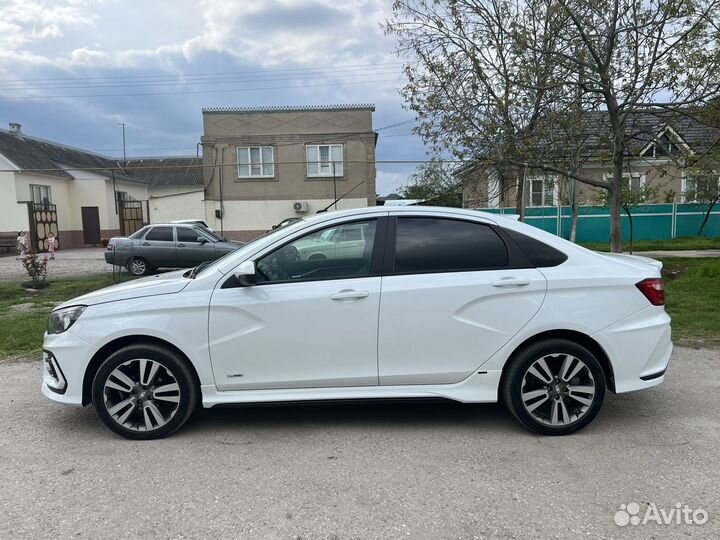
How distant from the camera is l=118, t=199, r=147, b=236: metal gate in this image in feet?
103

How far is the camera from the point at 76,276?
14.8m

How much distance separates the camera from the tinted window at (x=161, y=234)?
1474 centimetres

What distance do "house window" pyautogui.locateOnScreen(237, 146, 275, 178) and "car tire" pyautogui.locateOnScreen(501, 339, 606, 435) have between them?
22.9 metres

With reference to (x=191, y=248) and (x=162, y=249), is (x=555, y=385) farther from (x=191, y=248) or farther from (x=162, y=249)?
(x=162, y=249)

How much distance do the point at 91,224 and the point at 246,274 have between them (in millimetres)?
31144

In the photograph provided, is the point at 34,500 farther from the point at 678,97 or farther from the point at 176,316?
the point at 678,97

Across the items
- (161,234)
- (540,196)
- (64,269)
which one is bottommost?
(64,269)

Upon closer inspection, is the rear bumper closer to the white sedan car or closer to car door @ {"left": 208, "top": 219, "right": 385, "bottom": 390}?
the white sedan car

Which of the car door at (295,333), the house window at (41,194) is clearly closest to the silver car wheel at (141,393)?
the car door at (295,333)

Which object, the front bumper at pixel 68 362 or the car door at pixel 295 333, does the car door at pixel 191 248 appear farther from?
the car door at pixel 295 333

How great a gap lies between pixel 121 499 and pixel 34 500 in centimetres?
52

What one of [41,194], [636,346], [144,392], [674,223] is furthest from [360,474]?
[41,194]

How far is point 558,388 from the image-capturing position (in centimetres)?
380

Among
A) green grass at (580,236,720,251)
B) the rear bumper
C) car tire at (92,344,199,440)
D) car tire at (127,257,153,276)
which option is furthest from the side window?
green grass at (580,236,720,251)
